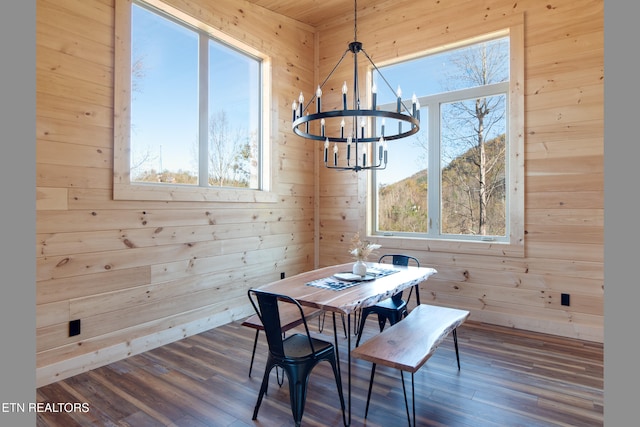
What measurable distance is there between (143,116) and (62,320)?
5.86 feet

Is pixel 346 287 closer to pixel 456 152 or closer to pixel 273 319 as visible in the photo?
pixel 273 319

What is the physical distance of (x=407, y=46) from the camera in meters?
4.25

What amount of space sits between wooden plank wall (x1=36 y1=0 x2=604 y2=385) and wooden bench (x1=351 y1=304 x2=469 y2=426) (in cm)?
144

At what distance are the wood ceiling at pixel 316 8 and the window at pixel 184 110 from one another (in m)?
0.62

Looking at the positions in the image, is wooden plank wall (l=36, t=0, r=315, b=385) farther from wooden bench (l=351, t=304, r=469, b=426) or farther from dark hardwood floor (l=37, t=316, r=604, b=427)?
wooden bench (l=351, t=304, r=469, b=426)

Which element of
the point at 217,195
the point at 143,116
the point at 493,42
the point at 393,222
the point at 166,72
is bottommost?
the point at 393,222

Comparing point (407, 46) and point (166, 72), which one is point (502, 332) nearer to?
point (407, 46)

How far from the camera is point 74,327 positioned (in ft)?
8.84

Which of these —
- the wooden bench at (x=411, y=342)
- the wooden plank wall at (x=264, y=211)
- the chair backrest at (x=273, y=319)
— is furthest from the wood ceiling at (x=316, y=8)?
the wooden bench at (x=411, y=342)

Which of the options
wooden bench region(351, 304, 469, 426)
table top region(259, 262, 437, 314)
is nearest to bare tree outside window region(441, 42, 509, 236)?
table top region(259, 262, 437, 314)

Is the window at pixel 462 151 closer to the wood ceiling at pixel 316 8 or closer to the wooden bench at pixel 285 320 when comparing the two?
the wood ceiling at pixel 316 8

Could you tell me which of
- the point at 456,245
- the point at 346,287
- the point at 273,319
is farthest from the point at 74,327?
the point at 456,245

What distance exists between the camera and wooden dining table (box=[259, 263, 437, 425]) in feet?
7.03

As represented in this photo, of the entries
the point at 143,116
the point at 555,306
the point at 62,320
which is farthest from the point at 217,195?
the point at 555,306
